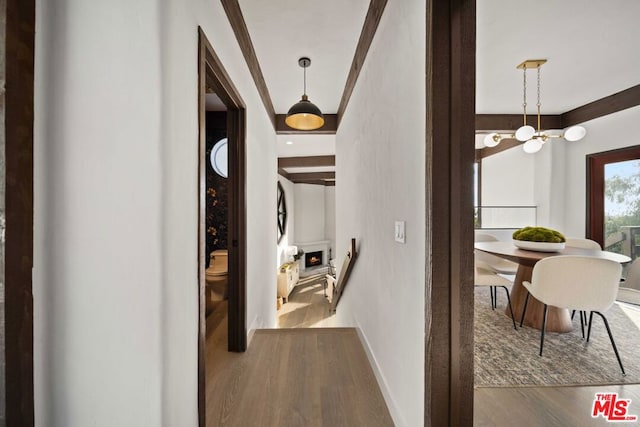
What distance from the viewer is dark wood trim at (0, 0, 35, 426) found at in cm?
81

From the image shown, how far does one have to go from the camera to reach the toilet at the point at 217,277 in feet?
11.0

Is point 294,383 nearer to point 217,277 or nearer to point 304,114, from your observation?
point 217,277

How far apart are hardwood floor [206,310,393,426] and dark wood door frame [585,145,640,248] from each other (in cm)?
407

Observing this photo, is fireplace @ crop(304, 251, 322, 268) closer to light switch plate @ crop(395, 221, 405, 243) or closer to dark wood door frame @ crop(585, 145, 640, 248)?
dark wood door frame @ crop(585, 145, 640, 248)

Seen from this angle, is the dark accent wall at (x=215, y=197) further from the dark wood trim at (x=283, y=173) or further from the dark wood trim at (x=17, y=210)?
the dark wood trim at (x=283, y=173)

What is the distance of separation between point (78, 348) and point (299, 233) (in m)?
8.30

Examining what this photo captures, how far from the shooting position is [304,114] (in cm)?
243

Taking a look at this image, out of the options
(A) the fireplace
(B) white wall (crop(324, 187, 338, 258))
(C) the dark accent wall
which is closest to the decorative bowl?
(C) the dark accent wall

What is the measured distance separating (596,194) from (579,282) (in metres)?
3.06

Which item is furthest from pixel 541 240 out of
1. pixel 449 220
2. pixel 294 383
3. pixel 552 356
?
pixel 294 383

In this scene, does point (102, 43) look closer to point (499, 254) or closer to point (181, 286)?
point (181, 286)

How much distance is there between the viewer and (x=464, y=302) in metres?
1.07

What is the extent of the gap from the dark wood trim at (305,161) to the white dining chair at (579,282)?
484 centimetres

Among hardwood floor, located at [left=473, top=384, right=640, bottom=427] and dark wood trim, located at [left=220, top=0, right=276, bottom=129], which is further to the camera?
Result: dark wood trim, located at [left=220, top=0, right=276, bottom=129]
